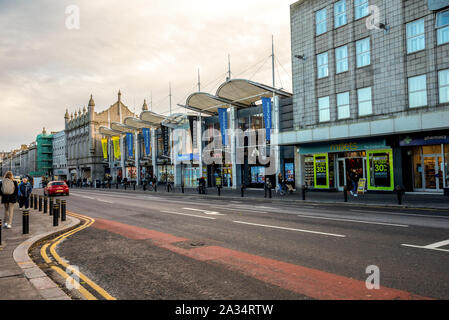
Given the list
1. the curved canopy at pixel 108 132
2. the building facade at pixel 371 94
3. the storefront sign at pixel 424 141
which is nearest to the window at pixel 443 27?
the building facade at pixel 371 94

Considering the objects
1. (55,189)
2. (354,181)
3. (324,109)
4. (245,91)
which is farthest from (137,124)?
(354,181)

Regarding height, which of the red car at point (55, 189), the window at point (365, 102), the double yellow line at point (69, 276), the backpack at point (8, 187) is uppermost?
the window at point (365, 102)

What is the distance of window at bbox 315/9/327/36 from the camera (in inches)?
990

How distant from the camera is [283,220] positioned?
442 inches

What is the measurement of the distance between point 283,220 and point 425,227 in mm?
4280

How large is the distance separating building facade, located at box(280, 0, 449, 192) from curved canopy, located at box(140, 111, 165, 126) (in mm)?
23233

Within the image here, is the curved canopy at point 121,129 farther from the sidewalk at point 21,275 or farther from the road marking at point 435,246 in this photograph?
the road marking at point 435,246

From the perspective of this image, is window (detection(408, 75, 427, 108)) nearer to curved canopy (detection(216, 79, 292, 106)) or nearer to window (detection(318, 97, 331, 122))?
window (detection(318, 97, 331, 122))

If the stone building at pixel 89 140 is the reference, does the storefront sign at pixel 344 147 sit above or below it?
below

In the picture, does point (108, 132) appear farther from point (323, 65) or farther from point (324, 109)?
point (324, 109)

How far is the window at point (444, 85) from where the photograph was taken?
18.6 meters

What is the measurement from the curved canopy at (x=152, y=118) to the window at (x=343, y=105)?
26.6 metres

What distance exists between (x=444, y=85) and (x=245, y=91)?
16310mm
